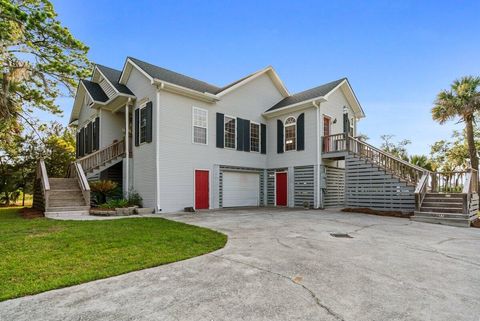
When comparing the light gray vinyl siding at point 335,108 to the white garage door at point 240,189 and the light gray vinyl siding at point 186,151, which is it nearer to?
the light gray vinyl siding at point 186,151

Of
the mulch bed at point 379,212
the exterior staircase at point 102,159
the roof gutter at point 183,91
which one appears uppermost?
the roof gutter at point 183,91

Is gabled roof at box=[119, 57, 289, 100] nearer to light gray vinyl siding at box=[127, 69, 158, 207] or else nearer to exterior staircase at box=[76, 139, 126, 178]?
light gray vinyl siding at box=[127, 69, 158, 207]

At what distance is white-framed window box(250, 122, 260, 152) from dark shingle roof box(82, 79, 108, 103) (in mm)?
8260

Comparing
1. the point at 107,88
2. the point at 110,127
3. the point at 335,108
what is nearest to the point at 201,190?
the point at 110,127

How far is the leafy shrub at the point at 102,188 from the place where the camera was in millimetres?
12039

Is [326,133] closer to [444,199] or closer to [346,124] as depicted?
[346,124]

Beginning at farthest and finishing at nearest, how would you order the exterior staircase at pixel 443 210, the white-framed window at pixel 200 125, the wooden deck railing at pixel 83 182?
1. the white-framed window at pixel 200 125
2. the wooden deck railing at pixel 83 182
3. the exterior staircase at pixel 443 210

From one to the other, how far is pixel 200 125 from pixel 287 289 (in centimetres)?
1067

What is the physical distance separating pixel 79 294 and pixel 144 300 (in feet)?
2.85

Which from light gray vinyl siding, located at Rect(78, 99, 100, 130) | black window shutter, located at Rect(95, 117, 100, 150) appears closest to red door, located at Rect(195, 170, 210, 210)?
black window shutter, located at Rect(95, 117, 100, 150)

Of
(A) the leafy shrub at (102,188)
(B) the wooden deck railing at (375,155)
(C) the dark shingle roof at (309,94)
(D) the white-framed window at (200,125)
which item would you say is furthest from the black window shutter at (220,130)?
(A) the leafy shrub at (102,188)

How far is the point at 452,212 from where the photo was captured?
9516 mm

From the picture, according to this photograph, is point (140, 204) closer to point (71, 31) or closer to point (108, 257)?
point (108, 257)

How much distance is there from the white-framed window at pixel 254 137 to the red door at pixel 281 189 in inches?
80.5
